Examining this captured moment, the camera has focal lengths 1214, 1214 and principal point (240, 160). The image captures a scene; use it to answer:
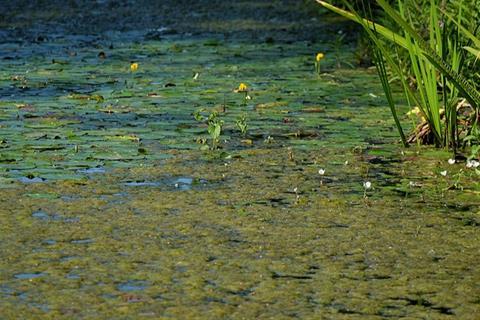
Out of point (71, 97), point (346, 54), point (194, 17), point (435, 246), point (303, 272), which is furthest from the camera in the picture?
point (194, 17)

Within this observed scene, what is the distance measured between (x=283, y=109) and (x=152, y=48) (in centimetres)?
204

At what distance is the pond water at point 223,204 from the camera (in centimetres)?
307

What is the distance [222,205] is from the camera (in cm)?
396

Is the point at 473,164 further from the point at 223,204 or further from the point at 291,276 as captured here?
the point at 291,276

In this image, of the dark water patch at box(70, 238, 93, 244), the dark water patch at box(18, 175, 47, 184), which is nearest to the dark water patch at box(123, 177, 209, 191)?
the dark water patch at box(18, 175, 47, 184)

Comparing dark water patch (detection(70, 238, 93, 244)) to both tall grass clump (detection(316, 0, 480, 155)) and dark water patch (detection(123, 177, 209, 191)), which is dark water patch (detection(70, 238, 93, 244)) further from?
tall grass clump (detection(316, 0, 480, 155))

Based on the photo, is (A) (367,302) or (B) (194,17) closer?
(A) (367,302)

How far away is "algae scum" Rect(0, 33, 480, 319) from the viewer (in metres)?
3.07

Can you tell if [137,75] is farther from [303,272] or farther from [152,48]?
[303,272]

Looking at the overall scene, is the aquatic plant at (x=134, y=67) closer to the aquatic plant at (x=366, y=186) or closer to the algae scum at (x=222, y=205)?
the algae scum at (x=222, y=205)

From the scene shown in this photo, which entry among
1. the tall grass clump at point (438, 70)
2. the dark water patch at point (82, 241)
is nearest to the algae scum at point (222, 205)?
the dark water patch at point (82, 241)

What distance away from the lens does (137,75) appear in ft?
20.9

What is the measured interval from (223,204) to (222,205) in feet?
0.05

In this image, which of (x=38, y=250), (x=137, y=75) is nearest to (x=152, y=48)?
(x=137, y=75)
